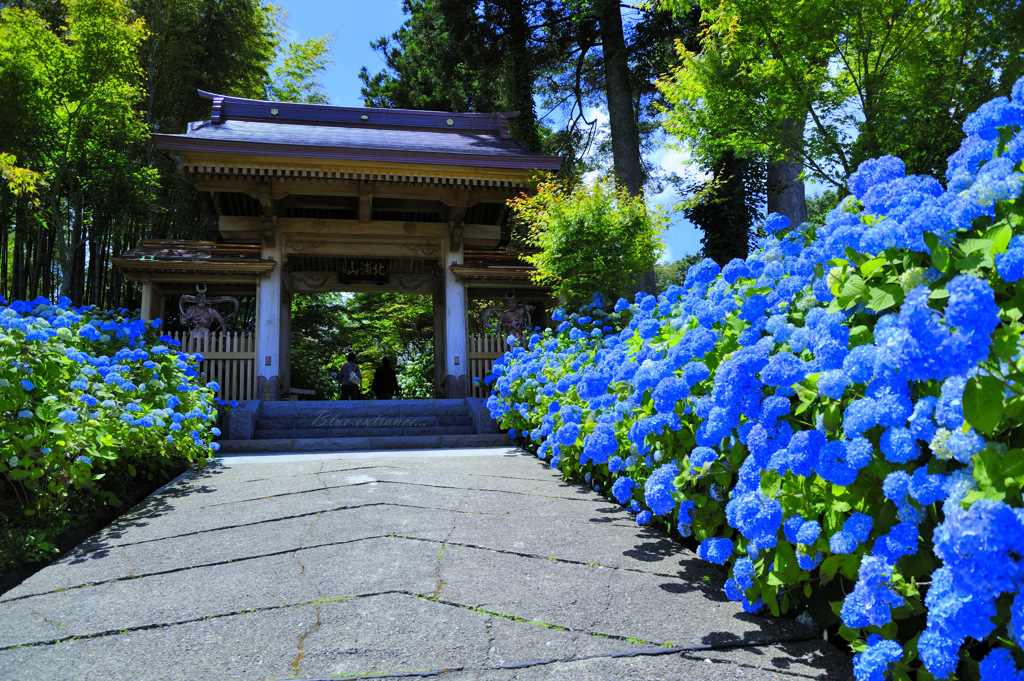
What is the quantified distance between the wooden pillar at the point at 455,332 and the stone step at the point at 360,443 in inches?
92.9

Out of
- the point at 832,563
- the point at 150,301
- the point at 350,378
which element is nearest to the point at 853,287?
the point at 832,563

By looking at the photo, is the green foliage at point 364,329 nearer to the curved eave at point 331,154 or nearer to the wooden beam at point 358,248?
the wooden beam at point 358,248

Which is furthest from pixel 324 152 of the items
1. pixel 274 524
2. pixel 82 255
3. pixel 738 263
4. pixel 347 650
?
pixel 347 650

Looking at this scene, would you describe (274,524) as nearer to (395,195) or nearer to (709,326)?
(709,326)

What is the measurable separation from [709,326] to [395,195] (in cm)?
808

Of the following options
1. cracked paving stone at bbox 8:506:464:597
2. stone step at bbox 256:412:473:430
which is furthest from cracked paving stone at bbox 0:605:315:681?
stone step at bbox 256:412:473:430

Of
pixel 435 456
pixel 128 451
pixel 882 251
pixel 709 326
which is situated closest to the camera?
pixel 882 251

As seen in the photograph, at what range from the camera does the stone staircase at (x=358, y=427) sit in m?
6.96

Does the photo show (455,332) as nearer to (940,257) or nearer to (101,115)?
(101,115)

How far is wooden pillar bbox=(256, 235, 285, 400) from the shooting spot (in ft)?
30.1

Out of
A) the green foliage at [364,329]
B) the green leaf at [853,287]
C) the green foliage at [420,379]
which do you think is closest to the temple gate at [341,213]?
the green foliage at [420,379]

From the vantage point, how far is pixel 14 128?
31.2ft

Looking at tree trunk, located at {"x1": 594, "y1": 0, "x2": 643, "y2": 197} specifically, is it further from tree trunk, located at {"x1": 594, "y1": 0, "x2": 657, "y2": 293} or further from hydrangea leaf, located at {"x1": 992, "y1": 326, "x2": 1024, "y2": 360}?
hydrangea leaf, located at {"x1": 992, "y1": 326, "x2": 1024, "y2": 360}

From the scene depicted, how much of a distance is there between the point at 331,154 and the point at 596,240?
12.8ft
